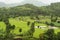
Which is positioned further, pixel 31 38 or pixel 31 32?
pixel 31 32

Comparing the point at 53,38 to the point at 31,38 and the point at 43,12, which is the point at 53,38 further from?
the point at 43,12

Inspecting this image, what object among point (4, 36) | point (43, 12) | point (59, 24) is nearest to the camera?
point (4, 36)

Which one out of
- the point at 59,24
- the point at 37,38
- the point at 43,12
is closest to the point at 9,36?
the point at 37,38

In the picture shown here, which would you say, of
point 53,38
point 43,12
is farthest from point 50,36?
point 43,12

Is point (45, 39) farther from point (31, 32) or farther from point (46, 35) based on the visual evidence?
point (31, 32)

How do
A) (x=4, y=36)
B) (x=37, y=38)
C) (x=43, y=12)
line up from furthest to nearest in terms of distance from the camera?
(x=43, y=12) → (x=37, y=38) → (x=4, y=36)

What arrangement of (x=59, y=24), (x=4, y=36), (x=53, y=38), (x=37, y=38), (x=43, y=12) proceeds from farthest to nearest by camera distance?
(x=43, y=12)
(x=59, y=24)
(x=37, y=38)
(x=4, y=36)
(x=53, y=38)

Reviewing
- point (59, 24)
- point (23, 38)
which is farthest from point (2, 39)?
point (59, 24)

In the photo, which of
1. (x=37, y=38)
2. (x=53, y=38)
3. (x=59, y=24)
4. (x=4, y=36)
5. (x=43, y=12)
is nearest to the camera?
(x=53, y=38)

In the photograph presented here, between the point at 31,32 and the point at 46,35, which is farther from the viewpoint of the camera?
the point at 31,32
